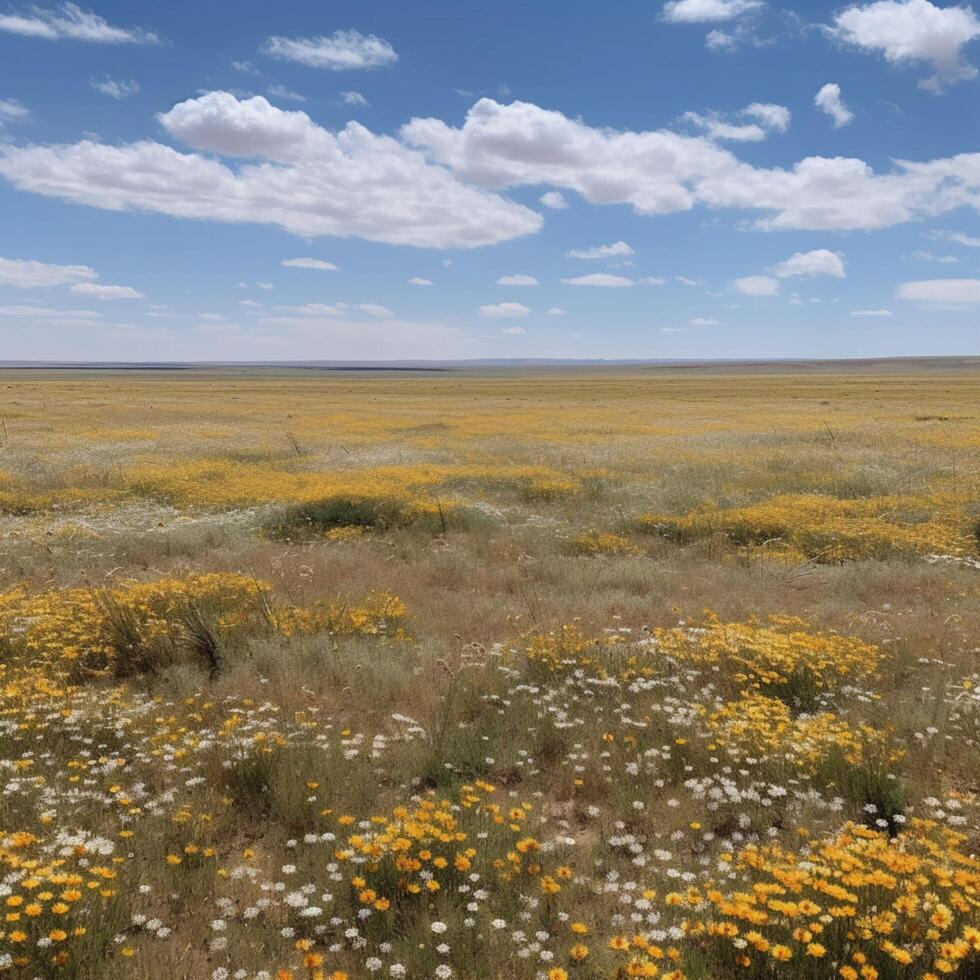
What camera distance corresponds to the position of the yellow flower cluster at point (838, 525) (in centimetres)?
1320

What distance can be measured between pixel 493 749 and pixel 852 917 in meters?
2.94

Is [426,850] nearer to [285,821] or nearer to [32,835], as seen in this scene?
[285,821]

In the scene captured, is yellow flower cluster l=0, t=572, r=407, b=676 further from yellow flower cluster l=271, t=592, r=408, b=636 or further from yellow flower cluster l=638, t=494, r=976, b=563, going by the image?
yellow flower cluster l=638, t=494, r=976, b=563

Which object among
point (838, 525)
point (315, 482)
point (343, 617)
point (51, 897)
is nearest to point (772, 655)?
point (343, 617)

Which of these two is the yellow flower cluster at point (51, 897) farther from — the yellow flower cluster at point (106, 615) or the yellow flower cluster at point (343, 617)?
the yellow flower cluster at point (343, 617)

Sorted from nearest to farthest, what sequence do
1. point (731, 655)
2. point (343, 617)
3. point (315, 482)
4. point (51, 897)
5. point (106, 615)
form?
point (51, 897), point (731, 655), point (106, 615), point (343, 617), point (315, 482)

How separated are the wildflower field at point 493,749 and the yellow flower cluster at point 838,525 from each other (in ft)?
0.34

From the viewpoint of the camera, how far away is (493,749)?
5891 millimetres

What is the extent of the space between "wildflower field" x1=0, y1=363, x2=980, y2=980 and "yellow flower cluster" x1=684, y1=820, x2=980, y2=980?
0.02 meters

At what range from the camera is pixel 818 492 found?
18.9 metres

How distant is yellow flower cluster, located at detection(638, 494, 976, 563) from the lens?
1320 centimetres

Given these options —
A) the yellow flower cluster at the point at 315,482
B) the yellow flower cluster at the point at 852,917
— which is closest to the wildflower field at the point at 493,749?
the yellow flower cluster at the point at 852,917

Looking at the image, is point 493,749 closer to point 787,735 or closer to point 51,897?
point 787,735

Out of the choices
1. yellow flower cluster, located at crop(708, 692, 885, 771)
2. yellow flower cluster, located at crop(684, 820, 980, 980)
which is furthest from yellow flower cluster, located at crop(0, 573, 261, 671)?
yellow flower cluster, located at crop(684, 820, 980, 980)
